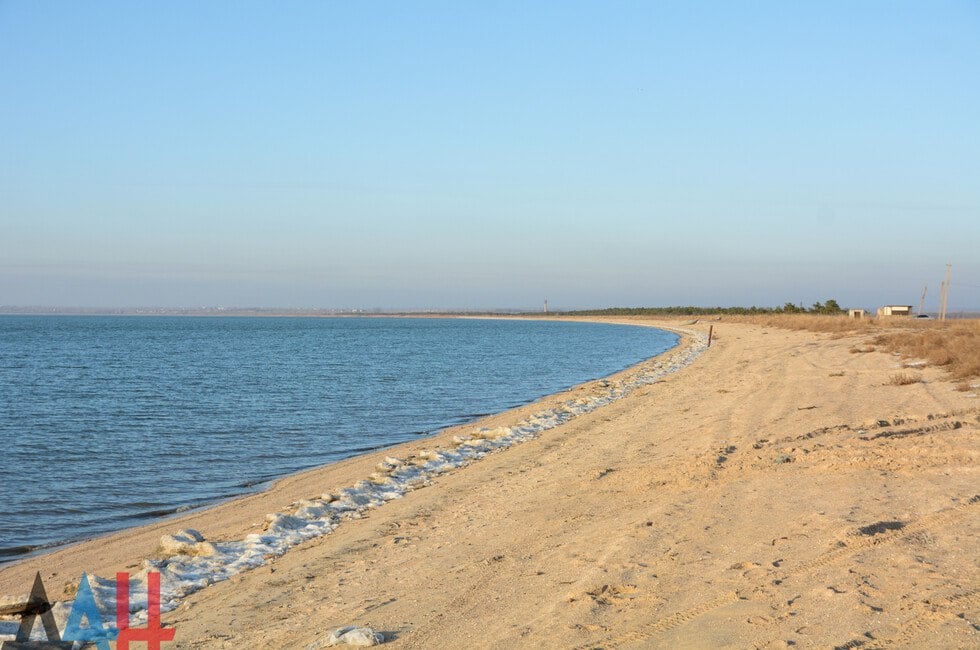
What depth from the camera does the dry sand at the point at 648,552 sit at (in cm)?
512

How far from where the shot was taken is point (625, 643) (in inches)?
191

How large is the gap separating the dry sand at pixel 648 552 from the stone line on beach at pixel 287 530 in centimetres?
32

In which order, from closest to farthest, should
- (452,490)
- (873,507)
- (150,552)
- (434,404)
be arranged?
(873,507) → (150,552) → (452,490) → (434,404)

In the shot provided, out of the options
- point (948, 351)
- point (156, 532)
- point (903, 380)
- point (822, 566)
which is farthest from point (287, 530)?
point (948, 351)

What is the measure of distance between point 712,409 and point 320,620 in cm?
1247

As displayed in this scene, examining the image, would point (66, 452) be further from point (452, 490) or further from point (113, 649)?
point (113, 649)

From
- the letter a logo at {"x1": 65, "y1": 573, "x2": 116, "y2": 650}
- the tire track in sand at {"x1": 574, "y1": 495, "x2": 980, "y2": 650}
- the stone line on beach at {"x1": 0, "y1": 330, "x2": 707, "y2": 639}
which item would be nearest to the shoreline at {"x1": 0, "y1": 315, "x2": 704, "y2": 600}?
the stone line on beach at {"x1": 0, "y1": 330, "x2": 707, "y2": 639}

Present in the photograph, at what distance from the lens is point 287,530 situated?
364 inches

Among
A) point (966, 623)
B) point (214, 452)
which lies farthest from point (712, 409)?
point (966, 623)

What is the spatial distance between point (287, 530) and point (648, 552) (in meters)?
4.62

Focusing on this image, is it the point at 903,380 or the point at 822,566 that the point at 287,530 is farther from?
the point at 903,380

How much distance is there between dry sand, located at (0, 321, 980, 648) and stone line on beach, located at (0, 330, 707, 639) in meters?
0.32

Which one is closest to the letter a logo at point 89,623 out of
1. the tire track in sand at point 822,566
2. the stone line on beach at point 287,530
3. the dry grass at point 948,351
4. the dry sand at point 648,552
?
the stone line on beach at point 287,530

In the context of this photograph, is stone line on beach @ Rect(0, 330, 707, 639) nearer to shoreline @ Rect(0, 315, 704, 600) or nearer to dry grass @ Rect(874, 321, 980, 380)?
shoreline @ Rect(0, 315, 704, 600)
